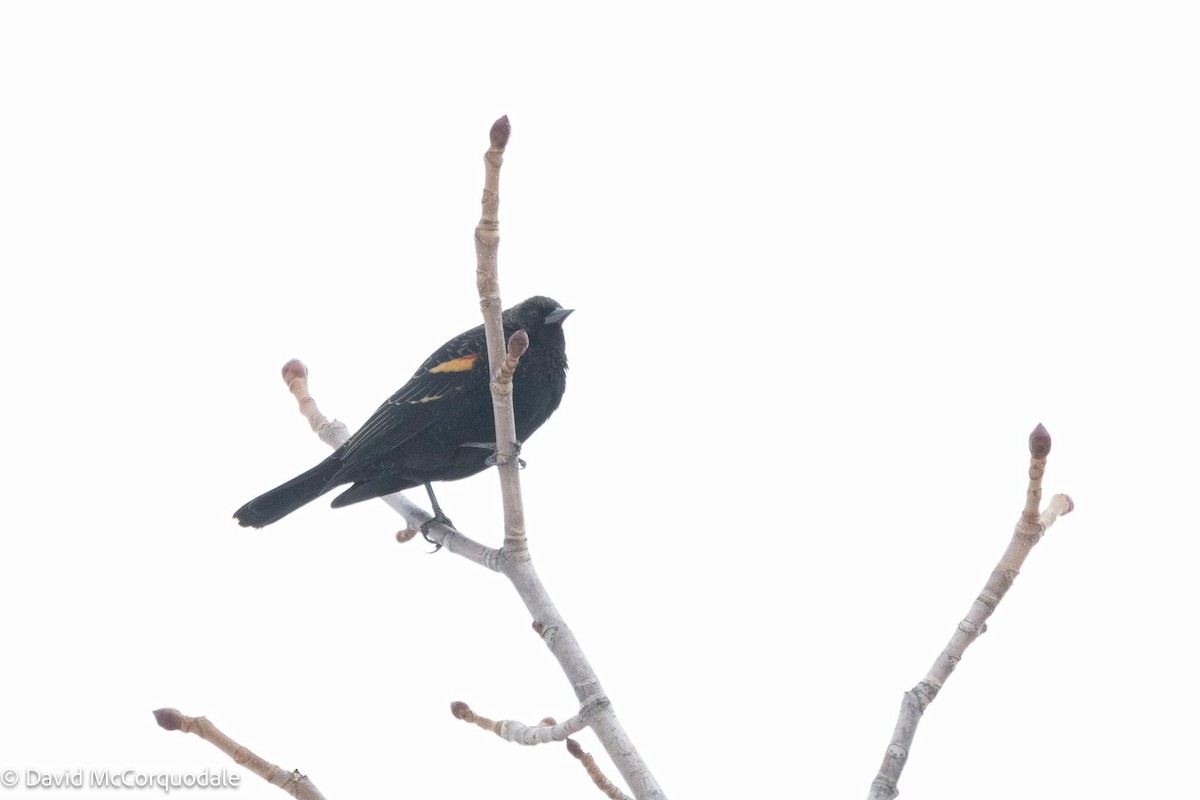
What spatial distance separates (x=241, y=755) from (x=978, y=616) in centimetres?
158

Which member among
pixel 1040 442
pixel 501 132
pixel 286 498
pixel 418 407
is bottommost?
pixel 1040 442

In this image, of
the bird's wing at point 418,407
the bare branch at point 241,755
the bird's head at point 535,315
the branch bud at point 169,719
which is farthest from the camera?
the bird's head at point 535,315

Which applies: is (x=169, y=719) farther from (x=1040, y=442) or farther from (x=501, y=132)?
(x=1040, y=442)

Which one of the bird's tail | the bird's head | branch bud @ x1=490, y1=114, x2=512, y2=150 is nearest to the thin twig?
branch bud @ x1=490, y1=114, x2=512, y2=150

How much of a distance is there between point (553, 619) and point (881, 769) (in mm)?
1091

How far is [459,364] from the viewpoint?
6203 millimetres

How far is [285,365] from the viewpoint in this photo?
215 inches

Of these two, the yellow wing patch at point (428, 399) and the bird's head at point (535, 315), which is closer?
the yellow wing patch at point (428, 399)

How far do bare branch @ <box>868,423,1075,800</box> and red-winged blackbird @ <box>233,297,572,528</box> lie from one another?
3477 millimetres

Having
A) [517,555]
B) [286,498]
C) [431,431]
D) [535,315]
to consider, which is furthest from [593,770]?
[535,315]

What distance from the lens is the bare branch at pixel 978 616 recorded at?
2.62 m

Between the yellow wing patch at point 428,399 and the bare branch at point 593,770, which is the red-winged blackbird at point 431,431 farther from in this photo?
the bare branch at point 593,770

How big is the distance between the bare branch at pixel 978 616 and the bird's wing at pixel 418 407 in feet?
11.9

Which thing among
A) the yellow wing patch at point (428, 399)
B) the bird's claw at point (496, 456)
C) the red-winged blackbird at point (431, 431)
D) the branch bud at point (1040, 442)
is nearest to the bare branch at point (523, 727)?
the bird's claw at point (496, 456)
